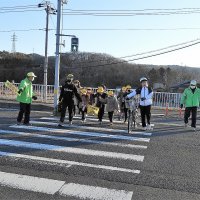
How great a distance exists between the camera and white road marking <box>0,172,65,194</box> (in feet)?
20.5

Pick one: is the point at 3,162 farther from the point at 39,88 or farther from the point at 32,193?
the point at 39,88

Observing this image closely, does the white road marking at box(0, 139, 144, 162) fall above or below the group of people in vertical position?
below

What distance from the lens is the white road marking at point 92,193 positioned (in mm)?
5957

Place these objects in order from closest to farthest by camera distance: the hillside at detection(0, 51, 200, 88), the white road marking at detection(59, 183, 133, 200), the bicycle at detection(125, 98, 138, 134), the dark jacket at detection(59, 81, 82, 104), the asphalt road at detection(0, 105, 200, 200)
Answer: the white road marking at detection(59, 183, 133, 200), the asphalt road at detection(0, 105, 200, 200), the bicycle at detection(125, 98, 138, 134), the dark jacket at detection(59, 81, 82, 104), the hillside at detection(0, 51, 200, 88)

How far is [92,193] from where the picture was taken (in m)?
6.12

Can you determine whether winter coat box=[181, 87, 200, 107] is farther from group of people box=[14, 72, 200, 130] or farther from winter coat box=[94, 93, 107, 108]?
winter coat box=[94, 93, 107, 108]

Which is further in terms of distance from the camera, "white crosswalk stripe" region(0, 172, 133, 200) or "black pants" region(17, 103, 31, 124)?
"black pants" region(17, 103, 31, 124)

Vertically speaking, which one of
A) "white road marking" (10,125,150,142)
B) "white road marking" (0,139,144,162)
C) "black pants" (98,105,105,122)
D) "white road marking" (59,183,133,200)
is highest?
"black pants" (98,105,105,122)

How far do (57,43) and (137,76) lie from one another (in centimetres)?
5838

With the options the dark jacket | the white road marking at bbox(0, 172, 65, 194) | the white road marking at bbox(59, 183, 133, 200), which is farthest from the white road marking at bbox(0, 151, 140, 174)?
the dark jacket

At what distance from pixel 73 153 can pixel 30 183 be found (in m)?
2.50

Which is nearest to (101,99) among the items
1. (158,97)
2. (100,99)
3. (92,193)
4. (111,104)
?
(100,99)

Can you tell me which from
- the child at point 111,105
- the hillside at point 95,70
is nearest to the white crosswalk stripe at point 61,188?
the child at point 111,105

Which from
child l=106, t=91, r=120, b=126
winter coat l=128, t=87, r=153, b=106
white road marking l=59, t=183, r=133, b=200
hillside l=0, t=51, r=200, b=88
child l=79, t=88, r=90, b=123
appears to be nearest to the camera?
white road marking l=59, t=183, r=133, b=200
